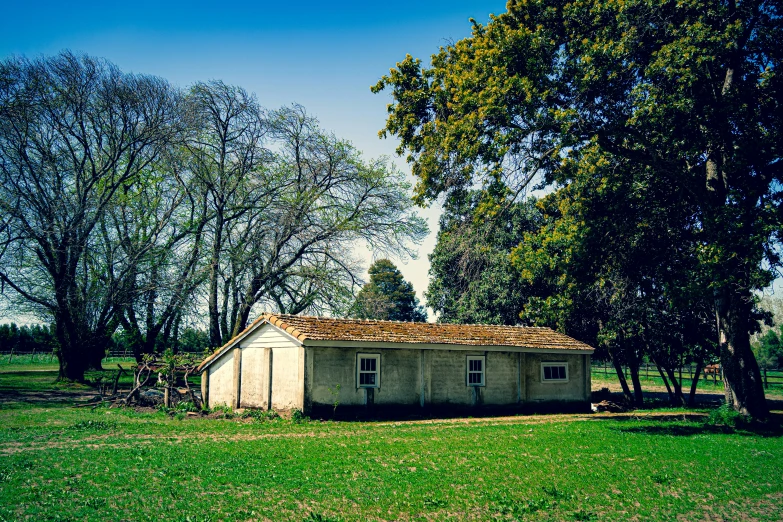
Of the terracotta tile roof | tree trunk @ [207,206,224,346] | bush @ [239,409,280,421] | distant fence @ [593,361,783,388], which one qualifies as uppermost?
tree trunk @ [207,206,224,346]

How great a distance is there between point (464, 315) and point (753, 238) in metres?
22.9

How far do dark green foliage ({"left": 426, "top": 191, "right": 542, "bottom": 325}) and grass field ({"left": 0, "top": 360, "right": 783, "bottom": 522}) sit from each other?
6.52 meters

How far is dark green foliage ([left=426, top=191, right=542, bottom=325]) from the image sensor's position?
1995 centimetres

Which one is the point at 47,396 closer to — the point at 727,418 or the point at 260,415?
the point at 260,415

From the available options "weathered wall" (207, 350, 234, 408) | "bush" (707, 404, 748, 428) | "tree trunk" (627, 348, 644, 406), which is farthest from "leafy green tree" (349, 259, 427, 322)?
"bush" (707, 404, 748, 428)

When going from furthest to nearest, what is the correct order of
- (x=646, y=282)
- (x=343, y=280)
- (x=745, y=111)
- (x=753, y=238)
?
(x=343, y=280), (x=646, y=282), (x=745, y=111), (x=753, y=238)

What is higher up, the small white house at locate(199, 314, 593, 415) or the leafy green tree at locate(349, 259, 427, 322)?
the leafy green tree at locate(349, 259, 427, 322)

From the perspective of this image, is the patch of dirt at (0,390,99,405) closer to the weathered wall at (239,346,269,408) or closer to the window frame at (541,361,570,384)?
the weathered wall at (239,346,269,408)

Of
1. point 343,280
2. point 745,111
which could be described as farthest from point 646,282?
point 343,280

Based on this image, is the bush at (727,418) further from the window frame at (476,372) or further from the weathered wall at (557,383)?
the window frame at (476,372)

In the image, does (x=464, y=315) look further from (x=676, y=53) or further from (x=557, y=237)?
(x=676, y=53)

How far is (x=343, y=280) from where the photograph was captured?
34281 millimetres

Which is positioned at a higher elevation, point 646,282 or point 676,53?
point 676,53

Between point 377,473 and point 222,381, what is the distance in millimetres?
14592
